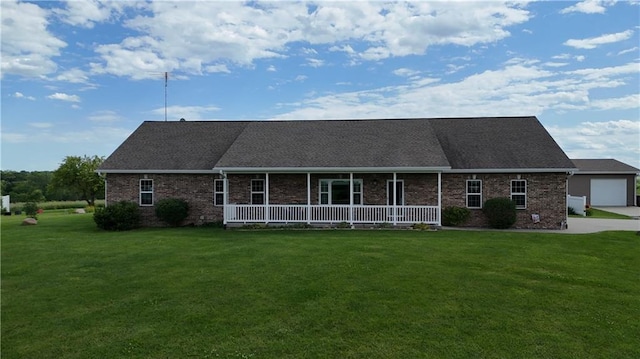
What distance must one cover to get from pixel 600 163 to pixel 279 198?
29092mm

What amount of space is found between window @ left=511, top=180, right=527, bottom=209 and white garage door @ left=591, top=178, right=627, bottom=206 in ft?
58.8

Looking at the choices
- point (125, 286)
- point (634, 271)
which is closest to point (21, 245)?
point (125, 286)

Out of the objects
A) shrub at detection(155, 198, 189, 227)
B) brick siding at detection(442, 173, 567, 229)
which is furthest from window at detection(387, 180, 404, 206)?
shrub at detection(155, 198, 189, 227)

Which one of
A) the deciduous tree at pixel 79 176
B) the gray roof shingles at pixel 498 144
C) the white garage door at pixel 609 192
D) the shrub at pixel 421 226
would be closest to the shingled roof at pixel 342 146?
the gray roof shingles at pixel 498 144

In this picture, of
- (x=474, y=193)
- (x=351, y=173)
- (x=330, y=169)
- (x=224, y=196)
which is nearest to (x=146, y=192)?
(x=224, y=196)

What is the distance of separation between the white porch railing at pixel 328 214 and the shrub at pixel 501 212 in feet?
8.01

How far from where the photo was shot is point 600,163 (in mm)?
34656

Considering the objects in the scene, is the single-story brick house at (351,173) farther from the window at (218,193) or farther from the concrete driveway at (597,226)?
the concrete driveway at (597,226)

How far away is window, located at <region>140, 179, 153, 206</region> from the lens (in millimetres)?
19828

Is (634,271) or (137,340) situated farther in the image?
(634,271)

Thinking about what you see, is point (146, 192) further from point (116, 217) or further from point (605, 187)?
point (605, 187)

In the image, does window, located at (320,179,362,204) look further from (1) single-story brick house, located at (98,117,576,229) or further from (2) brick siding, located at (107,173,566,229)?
(2) brick siding, located at (107,173,566,229)

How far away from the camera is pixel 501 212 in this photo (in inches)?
698

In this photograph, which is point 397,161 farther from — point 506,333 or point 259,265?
point 506,333
